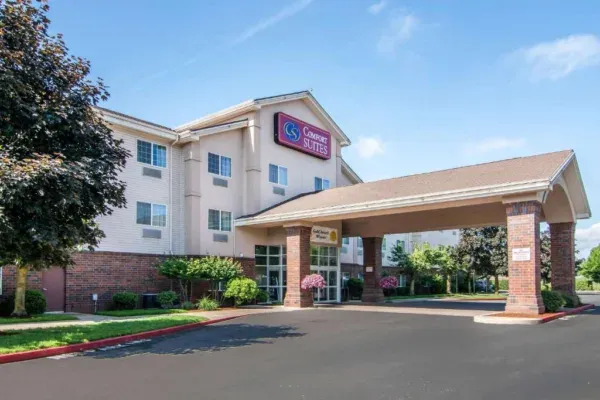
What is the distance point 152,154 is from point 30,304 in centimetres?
798

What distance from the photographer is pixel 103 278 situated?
20.1m

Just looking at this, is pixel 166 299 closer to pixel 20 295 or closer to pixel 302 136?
pixel 20 295

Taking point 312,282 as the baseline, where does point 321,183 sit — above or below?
above

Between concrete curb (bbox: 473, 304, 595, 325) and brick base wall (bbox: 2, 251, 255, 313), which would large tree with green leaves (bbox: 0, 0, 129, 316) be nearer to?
brick base wall (bbox: 2, 251, 255, 313)

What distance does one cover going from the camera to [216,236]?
2416 cm

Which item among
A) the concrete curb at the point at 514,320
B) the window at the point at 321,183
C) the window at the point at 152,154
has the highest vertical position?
the window at the point at 152,154

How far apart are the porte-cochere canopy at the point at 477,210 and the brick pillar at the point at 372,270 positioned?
0.07 metres

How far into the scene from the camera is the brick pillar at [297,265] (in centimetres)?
2231

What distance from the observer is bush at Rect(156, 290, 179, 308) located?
2081 cm

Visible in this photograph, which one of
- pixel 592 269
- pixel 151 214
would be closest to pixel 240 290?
pixel 151 214

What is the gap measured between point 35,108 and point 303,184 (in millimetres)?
18427

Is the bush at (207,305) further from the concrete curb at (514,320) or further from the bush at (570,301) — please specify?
the bush at (570,301)

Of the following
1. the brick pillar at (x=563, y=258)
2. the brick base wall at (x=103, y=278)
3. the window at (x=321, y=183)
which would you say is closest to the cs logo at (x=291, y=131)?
the window at (x=321, y=183)

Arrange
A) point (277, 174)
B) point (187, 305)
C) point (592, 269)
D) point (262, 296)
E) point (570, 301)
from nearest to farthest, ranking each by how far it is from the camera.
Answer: point (570, 301) → point (187, 305) → point (262, 296) → point (277, 174) → point (592, 269)
